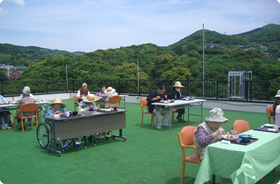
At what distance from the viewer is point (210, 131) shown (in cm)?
364

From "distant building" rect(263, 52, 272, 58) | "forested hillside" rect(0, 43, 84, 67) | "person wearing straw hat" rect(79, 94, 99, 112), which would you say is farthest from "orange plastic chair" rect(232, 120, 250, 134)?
"forested hillside" rect(0, 43, 84, 67)

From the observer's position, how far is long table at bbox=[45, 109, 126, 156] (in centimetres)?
529

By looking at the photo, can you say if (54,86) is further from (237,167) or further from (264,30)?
(264,30)

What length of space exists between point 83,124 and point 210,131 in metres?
Answer: 2.95

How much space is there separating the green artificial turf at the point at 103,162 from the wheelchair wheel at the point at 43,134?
0.48 ft

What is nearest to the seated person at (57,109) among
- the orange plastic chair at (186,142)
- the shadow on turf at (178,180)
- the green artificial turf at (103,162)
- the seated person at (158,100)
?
the green artificial turf at (103,162)

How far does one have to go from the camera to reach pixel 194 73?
21.4 m

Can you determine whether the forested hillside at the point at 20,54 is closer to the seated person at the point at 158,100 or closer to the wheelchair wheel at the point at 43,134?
the seated person at the point at 158,100

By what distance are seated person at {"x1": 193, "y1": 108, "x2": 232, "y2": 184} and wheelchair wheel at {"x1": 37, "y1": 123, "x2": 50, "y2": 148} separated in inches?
128

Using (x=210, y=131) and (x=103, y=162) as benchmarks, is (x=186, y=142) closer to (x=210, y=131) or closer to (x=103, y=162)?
(x=210, y=131)

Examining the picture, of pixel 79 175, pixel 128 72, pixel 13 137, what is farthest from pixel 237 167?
pixel 128 72

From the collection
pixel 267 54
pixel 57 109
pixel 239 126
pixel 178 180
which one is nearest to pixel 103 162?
pixel 178 180

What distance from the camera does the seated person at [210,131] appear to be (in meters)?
3.49

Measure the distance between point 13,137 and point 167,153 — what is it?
418 cm
